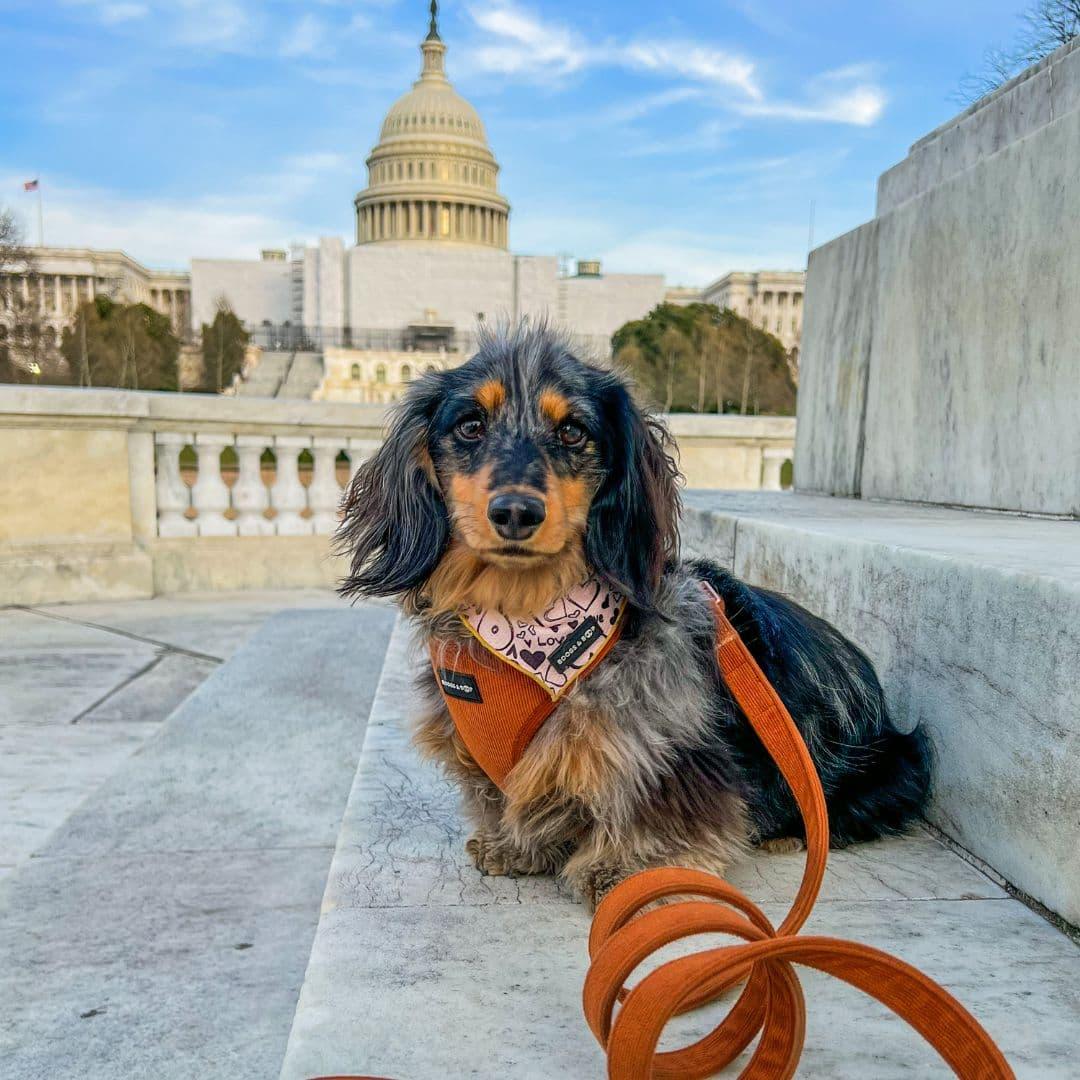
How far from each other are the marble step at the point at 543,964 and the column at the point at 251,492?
236 inches

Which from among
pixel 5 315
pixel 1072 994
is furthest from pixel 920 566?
pixel 5 315

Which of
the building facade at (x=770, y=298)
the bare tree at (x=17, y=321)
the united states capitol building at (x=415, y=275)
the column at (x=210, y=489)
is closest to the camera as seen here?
the column at (x=210, y=489)

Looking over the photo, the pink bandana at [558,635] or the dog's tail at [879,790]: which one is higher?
the pink bandana at [558,635]

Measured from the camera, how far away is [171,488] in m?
7.53

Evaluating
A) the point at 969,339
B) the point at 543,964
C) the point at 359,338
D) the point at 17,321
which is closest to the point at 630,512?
the point at 543,964

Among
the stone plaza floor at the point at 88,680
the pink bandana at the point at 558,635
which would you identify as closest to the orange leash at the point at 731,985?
the pink bandana at the point at 558,635

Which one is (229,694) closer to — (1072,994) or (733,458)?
(1072,994)

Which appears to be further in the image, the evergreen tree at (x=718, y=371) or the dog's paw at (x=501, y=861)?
the evergreen tree at (x=718, y=371)

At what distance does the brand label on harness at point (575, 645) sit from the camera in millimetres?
1829

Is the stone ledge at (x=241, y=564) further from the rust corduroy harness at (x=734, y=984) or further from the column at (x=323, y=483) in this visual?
the rust corduroy harness at (x=734, y=984)

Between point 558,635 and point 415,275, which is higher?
point 415,275

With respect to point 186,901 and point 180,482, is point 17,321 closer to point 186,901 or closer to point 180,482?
point 180,482

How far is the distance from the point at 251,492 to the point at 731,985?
7.13 metres

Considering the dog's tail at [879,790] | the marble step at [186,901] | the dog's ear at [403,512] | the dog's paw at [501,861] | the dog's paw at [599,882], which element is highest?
the dog's ear at [403,512]
